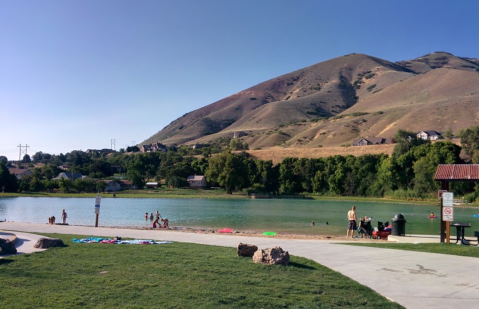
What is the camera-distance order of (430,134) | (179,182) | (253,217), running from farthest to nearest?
1. (430,134)
2. (179,182)
3. (253,217)

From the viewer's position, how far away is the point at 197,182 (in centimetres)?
11344

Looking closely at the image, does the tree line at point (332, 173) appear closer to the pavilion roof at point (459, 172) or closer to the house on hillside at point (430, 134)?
the house on hillside at point (430, 134)

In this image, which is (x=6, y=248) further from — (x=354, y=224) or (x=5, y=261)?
(x=354, y=224)

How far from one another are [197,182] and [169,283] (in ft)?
345

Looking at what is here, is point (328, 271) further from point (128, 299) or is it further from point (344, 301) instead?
A: point (128, 299)

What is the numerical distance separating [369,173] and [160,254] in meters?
82.1

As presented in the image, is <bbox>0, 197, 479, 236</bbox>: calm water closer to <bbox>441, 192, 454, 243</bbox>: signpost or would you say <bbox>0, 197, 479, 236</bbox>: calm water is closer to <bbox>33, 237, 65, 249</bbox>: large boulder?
<bbox>441, 192, 454, 243</bbox>: signpost

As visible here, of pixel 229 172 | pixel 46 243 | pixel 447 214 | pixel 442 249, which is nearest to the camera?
pixel 46 243

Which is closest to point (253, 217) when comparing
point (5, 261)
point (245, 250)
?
point (245, 250)

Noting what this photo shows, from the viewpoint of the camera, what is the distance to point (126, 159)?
15450 centimetres

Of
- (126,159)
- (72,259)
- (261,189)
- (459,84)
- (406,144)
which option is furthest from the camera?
(459,84)

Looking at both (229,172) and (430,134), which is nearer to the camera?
(229,172)

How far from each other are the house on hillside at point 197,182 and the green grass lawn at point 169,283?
99894 mm

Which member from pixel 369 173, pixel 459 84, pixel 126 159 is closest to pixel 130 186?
pixel 126 159
